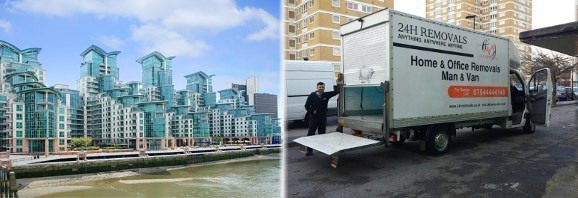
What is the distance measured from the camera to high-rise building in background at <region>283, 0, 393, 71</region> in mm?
33562

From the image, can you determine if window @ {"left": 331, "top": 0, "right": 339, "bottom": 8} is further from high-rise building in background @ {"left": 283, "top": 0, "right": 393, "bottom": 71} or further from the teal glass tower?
the teal glass tower

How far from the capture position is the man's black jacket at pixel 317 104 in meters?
4.91

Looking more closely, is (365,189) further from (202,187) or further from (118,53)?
(118,53)

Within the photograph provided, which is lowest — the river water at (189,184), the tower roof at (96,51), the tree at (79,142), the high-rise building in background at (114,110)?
the river water at (189,184)

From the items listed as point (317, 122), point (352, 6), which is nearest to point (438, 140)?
point (317, 122)

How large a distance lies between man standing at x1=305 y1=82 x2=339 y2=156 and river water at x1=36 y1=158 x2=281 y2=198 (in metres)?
17.7

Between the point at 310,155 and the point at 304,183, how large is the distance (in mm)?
1392

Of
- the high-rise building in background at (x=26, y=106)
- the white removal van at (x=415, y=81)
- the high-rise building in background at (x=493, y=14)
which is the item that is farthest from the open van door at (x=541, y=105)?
the high-rise building in background at (x=493, y=14)

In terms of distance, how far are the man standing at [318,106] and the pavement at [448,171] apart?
1.56ft

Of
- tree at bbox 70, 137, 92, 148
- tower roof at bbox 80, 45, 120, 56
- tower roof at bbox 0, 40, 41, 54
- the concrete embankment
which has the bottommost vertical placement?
the concrete embankment

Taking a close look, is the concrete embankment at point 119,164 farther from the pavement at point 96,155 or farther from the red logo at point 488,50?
the red logo at point 488,50

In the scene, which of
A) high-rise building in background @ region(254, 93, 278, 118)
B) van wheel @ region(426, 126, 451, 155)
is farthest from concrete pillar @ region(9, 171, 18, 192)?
van wheel @ region(426, 126, 451, 155)

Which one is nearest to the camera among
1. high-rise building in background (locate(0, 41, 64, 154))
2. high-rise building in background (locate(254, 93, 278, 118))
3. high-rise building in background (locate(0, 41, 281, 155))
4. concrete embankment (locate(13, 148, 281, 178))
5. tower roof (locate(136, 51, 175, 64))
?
high-rise building in background (locate(254, 93, 278, 118))

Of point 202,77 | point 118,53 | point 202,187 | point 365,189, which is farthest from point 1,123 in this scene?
point 202,77
